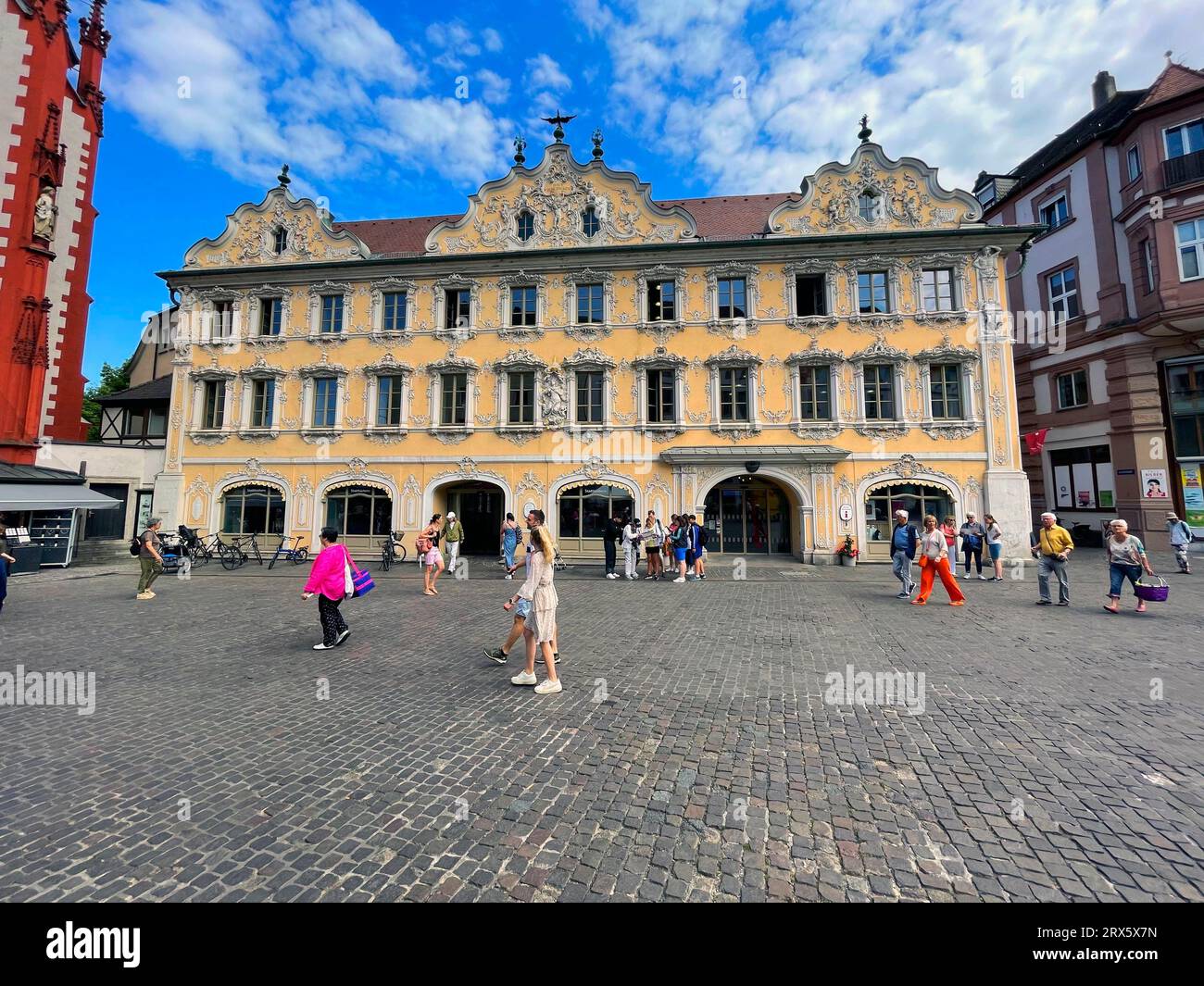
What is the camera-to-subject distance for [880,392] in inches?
795

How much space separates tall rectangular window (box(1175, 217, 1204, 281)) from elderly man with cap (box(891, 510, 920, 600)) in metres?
19.0

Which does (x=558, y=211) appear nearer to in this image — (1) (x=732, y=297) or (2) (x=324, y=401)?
(1) (x=732, y=297)

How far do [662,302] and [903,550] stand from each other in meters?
13.5

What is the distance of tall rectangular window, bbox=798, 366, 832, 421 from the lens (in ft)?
67.2

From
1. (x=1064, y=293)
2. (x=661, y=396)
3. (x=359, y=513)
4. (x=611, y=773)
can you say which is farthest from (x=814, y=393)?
(x=611, y=773)

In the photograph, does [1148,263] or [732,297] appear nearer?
[732,297]

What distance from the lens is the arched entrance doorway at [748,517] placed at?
2148 centimetres

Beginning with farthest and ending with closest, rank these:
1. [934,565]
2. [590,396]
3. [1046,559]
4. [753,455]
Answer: [590,396], [753,455], [934,565], [1046,559]

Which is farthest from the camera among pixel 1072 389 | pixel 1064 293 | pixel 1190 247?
pixel 1064 293

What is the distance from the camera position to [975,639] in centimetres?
841

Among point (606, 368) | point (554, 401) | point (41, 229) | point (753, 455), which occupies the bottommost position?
point (753, 455)

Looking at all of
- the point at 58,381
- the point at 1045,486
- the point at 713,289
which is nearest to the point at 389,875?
the point at 713,289

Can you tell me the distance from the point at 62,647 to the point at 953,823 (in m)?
11.3
